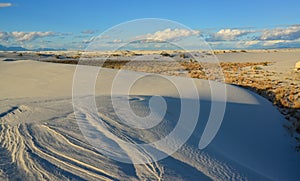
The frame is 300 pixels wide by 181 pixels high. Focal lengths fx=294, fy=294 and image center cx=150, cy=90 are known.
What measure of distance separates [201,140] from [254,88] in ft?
33.0

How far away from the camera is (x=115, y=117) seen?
5492mm

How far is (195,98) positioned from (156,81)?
9.51 feet

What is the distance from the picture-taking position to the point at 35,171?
3426 mm

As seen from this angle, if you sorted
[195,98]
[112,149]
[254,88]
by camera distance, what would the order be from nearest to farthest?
[112,149] < [195,98] < [254,88]

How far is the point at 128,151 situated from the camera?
4.14 m

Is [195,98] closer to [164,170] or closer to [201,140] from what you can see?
[201,140]

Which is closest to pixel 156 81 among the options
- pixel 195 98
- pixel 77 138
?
pixel 195 98

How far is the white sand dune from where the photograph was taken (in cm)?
358

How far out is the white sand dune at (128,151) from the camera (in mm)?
3584

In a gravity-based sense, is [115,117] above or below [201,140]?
above

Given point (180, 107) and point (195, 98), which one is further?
point (195, 98)

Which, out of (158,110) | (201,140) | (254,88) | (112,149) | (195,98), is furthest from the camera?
(254,88)

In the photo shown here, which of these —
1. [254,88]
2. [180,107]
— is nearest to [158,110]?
[180,107]

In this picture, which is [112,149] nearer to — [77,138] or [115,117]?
[77,138]
